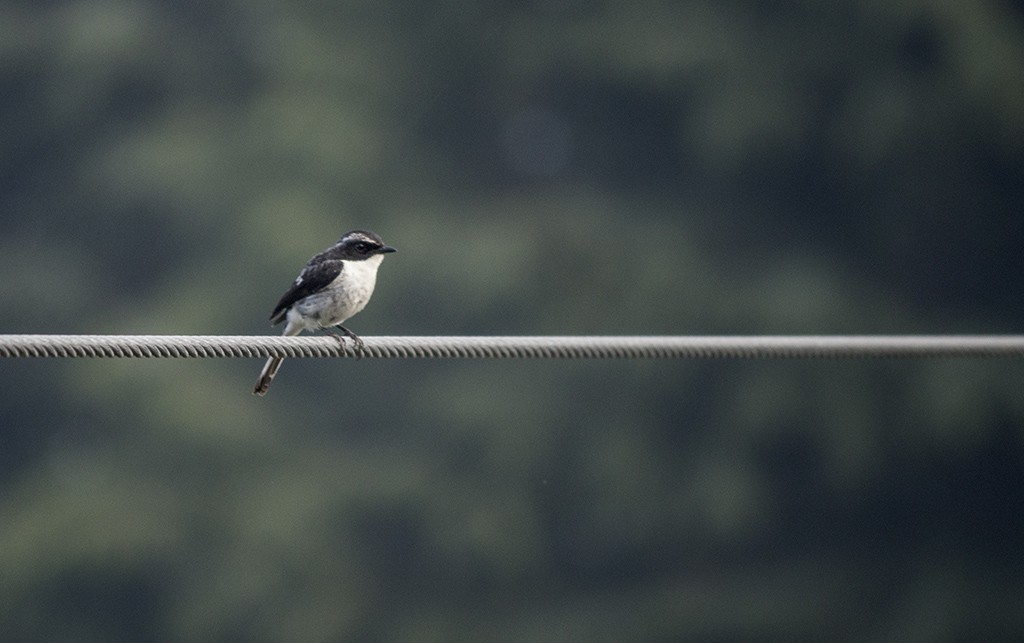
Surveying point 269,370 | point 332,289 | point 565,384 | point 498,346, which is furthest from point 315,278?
point 565,384

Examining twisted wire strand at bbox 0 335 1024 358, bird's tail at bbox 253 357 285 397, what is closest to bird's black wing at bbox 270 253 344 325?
bird's tail at bbox 253 357 285 397

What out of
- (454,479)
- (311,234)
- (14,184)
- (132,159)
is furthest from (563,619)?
(14,184)

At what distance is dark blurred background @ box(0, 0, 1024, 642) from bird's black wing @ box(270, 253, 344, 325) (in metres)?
9.68

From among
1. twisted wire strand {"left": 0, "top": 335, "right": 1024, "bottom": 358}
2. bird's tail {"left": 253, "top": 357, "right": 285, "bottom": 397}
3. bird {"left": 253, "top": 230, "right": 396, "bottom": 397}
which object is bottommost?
bird's tail {"left": 253, "top": 357, "right": 285, "bottom": 397}

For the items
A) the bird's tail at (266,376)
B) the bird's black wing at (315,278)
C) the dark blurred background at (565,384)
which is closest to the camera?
the bird's tail at (266,376)

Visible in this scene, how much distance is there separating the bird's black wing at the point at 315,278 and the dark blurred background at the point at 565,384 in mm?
9676

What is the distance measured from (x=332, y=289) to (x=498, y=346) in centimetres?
198

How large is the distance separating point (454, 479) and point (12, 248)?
221 inches

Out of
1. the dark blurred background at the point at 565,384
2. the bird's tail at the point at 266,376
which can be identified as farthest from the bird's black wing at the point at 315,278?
the dark blurred background at the point at 565,384

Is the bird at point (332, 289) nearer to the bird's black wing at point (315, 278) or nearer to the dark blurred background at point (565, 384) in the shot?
the bird's black wing at point (315, 278)

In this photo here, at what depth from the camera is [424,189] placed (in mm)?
17906

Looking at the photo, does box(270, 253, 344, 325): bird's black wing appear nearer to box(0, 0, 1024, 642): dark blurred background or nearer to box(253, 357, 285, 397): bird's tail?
box(253, 357, 285, 397): bird's tail

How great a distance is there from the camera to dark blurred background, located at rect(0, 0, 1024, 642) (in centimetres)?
1573

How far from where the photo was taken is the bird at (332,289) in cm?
609
